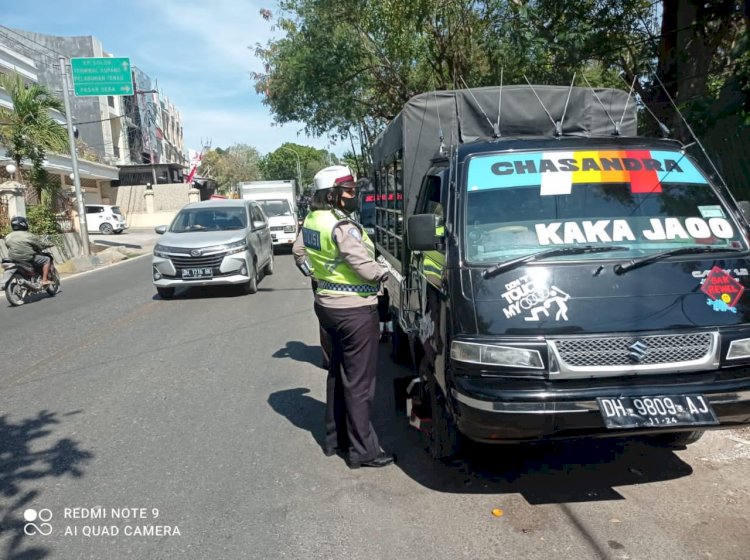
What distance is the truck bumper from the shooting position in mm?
3137

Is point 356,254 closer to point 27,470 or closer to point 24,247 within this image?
point 27,470

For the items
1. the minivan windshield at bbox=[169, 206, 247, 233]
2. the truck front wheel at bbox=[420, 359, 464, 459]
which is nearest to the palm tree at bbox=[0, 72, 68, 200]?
the minivan windshield at bbox=[169, 206, 247, 233]

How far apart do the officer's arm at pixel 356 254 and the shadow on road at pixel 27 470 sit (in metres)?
2.21

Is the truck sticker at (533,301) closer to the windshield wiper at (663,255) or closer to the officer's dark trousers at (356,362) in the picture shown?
the windshield wiper at (663,255)

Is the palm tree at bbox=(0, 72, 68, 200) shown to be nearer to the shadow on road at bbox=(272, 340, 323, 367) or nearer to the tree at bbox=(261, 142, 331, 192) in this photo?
the shadow on road at bbox=(272, 340, 323, 367)

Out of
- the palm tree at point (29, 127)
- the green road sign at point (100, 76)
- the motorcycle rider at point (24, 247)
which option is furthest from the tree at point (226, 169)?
the motorcycle rider at point (24, 247)

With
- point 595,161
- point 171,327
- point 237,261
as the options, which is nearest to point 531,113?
point 595,161

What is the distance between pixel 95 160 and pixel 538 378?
122ft

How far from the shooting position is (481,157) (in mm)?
4172

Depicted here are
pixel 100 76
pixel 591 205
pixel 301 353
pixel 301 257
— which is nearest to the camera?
pixel 591 205

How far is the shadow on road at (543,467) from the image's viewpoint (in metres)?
3.68

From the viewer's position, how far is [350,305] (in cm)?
395

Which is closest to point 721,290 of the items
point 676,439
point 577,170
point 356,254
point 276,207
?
point 577,170

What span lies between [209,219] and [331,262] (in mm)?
8590
